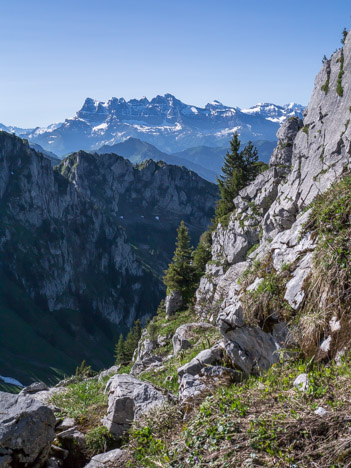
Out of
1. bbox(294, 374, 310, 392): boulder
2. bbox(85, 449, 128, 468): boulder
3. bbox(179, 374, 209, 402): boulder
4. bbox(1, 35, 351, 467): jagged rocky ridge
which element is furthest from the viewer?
bbox(179, 374, 209, 402): boulder

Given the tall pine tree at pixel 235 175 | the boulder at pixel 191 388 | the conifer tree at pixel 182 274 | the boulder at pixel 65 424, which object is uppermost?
the tall pine tree at pixel 235 175

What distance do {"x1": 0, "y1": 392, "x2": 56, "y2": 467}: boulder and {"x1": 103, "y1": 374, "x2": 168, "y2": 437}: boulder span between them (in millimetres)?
1534

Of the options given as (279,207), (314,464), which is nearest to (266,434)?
(314,464)

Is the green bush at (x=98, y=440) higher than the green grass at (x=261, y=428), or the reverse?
the green grass at (x=261, y=428)

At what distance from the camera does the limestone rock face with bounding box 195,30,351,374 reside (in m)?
9.11

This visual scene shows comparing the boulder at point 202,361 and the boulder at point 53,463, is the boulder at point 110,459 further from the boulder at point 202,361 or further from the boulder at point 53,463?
the boulder at point 202,361

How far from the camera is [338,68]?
86.1 ft

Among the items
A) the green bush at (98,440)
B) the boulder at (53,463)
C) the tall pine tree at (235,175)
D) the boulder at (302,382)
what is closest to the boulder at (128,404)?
the green bush at (98,440)

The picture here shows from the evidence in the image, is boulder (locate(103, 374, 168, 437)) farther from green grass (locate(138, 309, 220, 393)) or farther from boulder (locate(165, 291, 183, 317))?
boulder (locate(165, 291, 183, 317))

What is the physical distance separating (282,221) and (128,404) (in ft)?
65.5

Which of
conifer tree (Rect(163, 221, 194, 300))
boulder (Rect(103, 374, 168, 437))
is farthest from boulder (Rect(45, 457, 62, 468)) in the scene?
conifer tree (Rect(163, 221, 194, 300))

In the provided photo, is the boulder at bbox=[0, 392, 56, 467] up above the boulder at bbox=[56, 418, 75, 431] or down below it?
above

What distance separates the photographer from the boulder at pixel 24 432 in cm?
682

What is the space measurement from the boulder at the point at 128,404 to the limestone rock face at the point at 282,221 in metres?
2.42
